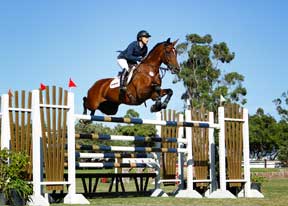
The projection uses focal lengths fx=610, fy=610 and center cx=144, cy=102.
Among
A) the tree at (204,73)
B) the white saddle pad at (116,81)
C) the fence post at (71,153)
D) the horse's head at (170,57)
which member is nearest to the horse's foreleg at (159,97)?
the horse's head at (170,57)

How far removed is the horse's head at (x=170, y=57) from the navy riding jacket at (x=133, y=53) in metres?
0.38

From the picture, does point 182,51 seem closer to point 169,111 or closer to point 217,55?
point 217,55

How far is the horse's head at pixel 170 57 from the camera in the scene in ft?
30.8

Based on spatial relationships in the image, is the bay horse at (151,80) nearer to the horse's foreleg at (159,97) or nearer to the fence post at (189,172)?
the horse's foreleg at (159,97)

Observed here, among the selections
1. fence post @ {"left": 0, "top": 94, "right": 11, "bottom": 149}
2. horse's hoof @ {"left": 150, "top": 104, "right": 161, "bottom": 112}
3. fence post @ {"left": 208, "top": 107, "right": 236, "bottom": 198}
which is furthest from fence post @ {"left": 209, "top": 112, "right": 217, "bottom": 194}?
fence post @ {"left": 0, "top": 94, "right": 11, "bottom": 149}

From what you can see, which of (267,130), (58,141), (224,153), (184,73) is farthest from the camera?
(267,130)

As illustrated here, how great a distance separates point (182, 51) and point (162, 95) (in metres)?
31.7

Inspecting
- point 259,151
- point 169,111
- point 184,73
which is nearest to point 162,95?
point 169,111

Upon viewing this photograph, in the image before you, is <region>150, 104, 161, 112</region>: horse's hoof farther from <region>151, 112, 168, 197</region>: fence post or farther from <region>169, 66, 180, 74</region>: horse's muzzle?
<region>151, 112, 168, 197</region>: fence post

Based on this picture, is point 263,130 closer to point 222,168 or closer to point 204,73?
point 204,73

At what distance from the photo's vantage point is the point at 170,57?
371 inches

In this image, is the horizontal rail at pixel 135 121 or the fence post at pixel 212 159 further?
the fence post at pixel 212 159

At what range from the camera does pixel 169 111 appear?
10828mm

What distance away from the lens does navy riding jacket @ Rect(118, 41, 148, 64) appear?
957 cm
